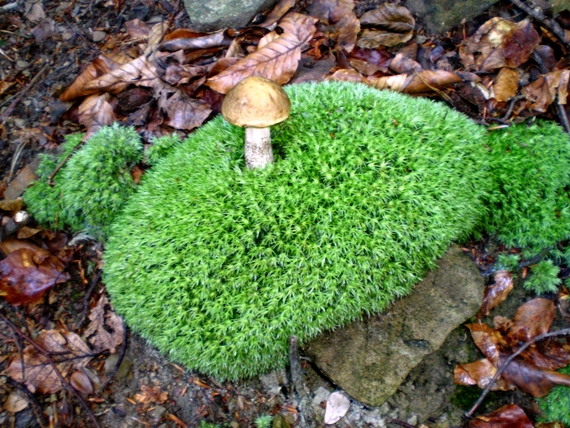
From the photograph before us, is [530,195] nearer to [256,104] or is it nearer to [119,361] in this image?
[256,104]

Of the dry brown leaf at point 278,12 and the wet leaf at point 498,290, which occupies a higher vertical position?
the dry brown leaf at point 278,12

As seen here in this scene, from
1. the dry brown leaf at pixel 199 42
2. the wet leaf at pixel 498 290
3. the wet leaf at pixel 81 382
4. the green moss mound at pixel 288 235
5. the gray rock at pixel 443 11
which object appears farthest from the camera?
the gray rock at pixel 443 11

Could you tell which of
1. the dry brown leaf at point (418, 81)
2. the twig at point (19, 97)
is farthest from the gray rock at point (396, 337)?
the twig at point (19, 97)

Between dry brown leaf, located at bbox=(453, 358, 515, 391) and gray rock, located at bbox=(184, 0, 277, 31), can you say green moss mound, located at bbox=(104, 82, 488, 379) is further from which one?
gray rock, located at bbox=(184, 0, 277, 31)

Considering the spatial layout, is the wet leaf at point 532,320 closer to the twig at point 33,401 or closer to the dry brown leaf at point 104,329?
the dry brown leaf at point 104,329

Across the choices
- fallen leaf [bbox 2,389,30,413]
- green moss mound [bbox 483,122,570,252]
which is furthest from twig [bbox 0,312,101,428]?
green moss mound [bbox 483,122,570,252]

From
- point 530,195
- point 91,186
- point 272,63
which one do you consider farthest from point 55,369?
point 530,195
